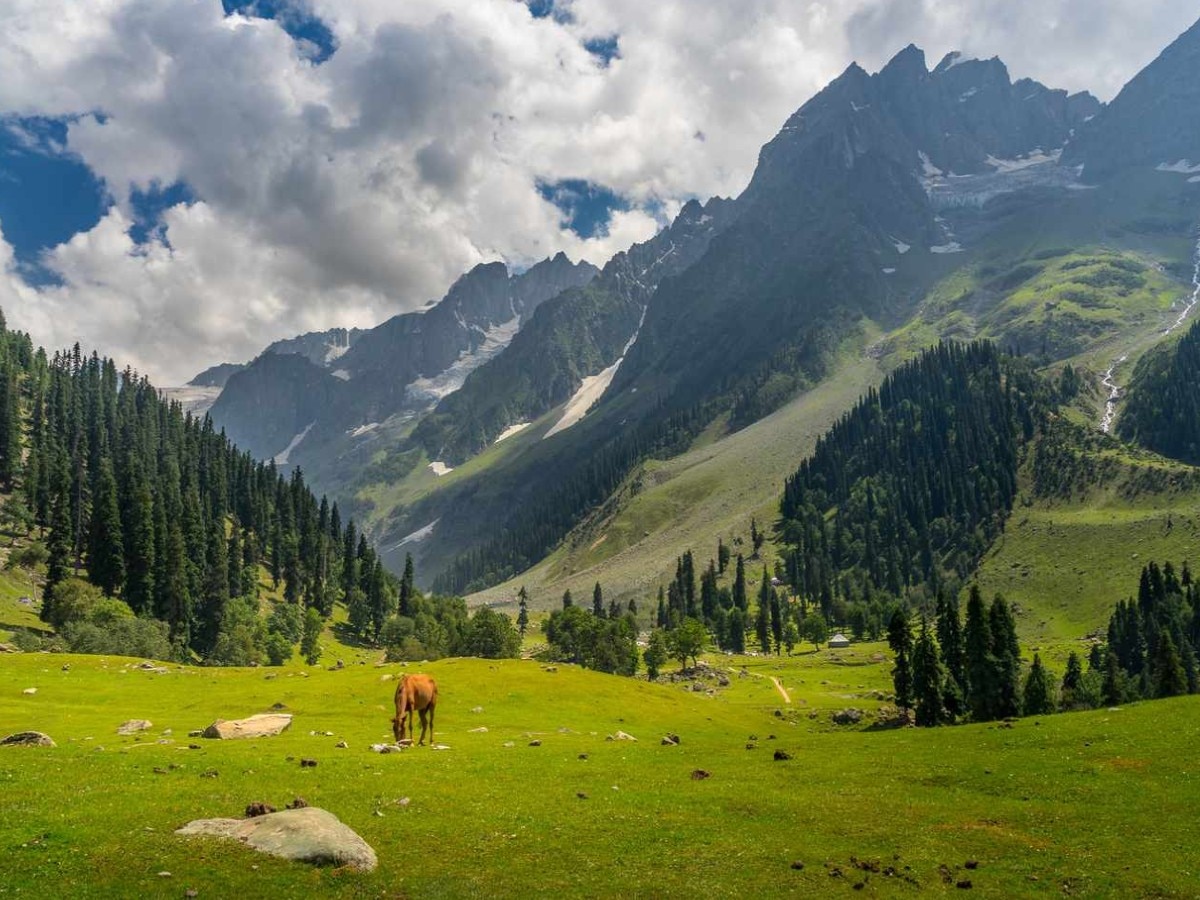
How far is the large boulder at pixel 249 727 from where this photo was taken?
152 ft

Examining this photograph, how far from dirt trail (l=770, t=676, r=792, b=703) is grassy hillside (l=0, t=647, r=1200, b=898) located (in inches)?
2895

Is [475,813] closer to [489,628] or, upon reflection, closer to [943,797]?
[943,797]

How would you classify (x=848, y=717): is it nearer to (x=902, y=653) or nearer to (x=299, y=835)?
(x=902, y=653)

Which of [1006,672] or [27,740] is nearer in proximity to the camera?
[27,740]

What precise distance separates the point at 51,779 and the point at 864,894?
29689 mm

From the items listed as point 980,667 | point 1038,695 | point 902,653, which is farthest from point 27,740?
point 1038,695

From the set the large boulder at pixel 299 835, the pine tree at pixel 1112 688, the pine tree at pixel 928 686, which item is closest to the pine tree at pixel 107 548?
the pine tree at pixel 928 686

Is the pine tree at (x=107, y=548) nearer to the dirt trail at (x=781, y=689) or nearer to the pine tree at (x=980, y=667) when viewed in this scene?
the dirt trail at (x=781, y=689)

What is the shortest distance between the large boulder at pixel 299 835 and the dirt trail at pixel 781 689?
110 metres

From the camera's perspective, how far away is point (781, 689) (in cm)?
13975

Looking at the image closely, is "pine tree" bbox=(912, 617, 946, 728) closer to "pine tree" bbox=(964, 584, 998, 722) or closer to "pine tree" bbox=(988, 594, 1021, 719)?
"pine tree" bbox=(964, 584, 998, 722)

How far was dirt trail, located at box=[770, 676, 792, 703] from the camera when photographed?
417 feet

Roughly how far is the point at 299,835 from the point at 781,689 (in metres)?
128

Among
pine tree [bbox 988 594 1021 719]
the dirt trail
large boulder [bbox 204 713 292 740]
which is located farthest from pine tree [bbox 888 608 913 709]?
large boulder [bbox 204 713 292 740]
